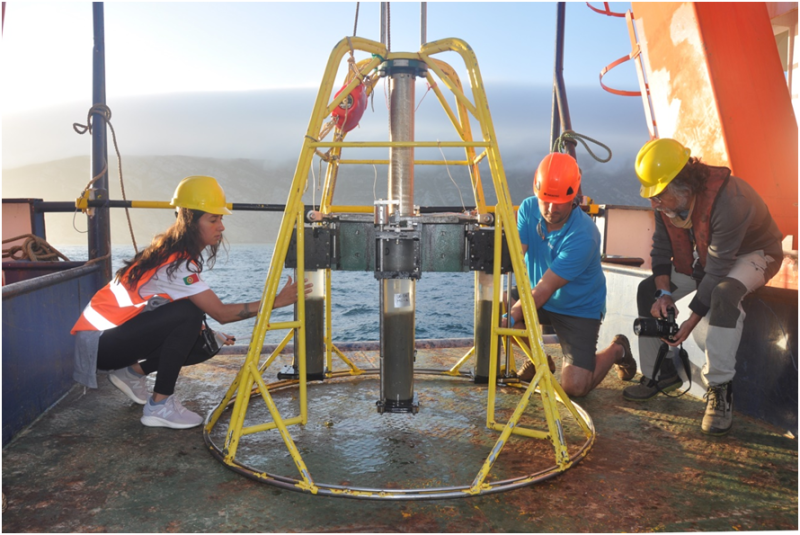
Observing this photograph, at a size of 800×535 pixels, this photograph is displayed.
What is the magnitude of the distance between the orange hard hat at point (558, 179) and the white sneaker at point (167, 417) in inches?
94.8

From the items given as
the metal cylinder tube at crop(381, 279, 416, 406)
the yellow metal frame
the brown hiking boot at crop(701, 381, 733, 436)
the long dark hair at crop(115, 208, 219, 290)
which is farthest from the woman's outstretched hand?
the brown hiking boot at crop(701, 381, 733, 436)

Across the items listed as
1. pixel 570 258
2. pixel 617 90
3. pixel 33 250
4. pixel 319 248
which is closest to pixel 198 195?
pixel 319 248

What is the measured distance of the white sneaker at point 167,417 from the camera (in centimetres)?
317

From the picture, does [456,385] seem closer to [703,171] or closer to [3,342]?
[703,171]

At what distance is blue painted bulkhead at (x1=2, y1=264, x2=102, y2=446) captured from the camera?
2.93 metres

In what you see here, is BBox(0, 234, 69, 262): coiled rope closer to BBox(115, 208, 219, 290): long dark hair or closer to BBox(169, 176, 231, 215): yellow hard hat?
BBox(115, 208, 219, 290): long dark hair

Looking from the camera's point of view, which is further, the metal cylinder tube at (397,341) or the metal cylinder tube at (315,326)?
the metal cylinder tube at (315,326)

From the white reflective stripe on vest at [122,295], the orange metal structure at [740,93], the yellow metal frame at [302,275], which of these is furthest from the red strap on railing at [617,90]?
the white reflective stripe on vest at [122,295]

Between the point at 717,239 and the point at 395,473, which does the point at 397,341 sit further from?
the point at 717,239

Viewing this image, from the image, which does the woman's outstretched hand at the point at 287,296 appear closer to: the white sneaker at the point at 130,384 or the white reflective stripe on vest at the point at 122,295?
the white reflective stripe on vest at the point at 122,295

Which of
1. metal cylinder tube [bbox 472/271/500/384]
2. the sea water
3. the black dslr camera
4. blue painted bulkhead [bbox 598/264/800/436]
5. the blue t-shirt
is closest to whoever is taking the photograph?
blue painted bulkhead [bbox 598/264/800/436]

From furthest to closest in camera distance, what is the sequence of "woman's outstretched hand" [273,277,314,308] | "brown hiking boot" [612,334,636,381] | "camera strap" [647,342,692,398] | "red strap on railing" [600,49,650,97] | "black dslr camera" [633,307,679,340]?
"red strap on railing" [600,49,650,97], "brown hiking boot" [612,334,636,381], "camera strap" [647,342,692,398], "black dslr camera" [633,307,679,340], "woman's outstretched hand" [273,277,314,308]

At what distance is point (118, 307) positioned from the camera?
321 cm

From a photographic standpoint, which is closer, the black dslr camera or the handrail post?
the black dslr camera
